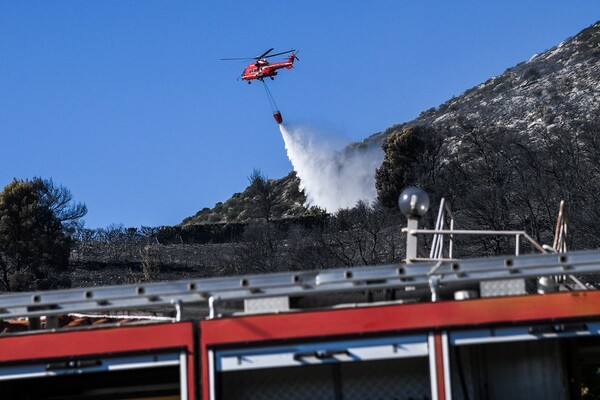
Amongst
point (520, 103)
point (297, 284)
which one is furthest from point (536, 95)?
point (297, 284)

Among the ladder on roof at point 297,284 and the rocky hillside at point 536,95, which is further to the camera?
the rocky hillside at point 536,95

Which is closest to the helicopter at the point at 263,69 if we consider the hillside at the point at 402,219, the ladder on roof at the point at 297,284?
the hillside at the point at 402,219

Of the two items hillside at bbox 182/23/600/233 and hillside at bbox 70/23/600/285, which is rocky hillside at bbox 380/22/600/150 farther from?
hillside at bbox 70/23/600/285

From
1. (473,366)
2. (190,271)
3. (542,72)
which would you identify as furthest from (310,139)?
(473,366)

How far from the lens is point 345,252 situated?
186 feet

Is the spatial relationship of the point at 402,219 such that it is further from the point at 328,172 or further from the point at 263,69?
the point at 328,172

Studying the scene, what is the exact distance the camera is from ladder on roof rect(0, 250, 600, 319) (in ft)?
28.5

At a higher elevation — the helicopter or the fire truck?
the helicopter

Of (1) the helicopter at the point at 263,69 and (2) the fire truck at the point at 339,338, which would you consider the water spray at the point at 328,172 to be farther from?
(2) the fire truck at the point at 339,338

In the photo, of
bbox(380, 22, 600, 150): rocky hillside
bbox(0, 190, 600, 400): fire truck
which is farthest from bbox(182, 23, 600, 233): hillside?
bbox(0, 190, 600, 400): fire truck

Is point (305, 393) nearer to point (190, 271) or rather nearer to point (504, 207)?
point (504, 207)

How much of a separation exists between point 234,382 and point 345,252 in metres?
47.9

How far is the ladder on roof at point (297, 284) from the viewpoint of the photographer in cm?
868

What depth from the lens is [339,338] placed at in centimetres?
859
